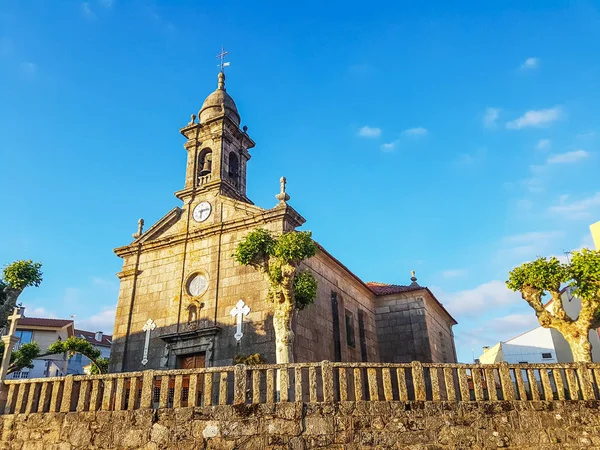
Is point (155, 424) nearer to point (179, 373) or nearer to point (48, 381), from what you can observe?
point (179, 373)

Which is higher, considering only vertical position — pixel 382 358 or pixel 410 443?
pixel 382 358

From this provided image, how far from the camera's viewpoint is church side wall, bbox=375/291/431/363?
2408 centimetres

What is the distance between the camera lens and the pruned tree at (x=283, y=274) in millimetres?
13656

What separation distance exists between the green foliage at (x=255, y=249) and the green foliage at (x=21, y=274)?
10.5 metres

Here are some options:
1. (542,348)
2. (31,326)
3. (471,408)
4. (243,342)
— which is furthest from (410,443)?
(31,326)

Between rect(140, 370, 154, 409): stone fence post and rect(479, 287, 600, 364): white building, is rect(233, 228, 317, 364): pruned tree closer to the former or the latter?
rect(140, 370, 154, 409): stone fence post

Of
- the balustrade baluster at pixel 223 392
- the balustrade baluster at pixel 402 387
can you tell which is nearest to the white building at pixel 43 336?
the balustrade baluster at pixel 223 392

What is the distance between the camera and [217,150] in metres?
21.9

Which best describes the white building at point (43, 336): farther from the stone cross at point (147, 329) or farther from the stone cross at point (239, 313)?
the stone cross at point (239, 313)

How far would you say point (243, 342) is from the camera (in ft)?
53.9

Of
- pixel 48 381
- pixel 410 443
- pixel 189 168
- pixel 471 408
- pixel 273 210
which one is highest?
pixel 189 168

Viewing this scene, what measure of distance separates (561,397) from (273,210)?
10941 mm

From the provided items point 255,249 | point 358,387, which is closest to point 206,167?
point 255,249

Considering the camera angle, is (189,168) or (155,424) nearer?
(155,424)
